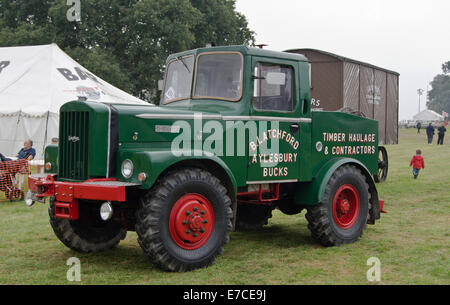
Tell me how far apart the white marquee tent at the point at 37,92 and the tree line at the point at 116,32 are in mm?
10353

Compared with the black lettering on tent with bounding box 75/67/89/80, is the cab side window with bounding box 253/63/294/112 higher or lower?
lower

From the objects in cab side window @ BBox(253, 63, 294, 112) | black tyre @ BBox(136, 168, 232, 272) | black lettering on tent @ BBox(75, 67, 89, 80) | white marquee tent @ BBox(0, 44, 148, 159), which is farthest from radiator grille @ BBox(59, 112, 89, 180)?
black lettering on tent @ BBox(75, 67, 89, 80)

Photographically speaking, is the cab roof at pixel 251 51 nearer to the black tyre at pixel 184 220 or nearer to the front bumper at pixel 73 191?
the black tyre at pixel 184 220

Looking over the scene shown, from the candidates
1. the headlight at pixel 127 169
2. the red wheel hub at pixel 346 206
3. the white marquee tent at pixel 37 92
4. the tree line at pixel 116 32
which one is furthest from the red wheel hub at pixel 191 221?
the tree line at pixel 116 32

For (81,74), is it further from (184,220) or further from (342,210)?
(184,220)

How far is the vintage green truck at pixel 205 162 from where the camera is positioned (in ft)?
18.3

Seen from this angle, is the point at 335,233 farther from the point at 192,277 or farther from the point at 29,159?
the point at 29,159

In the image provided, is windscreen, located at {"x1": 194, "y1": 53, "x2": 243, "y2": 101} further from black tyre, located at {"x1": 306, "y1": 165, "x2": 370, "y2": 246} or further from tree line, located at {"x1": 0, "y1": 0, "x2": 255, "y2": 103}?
tree line, located at {"x1": 0, "y1": 0, "x2": 255, "y2": 103}

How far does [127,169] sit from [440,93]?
141735 millimetres

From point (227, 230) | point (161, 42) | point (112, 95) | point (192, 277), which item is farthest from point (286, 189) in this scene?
point (161, 42)

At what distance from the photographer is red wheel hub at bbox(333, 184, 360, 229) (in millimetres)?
7258

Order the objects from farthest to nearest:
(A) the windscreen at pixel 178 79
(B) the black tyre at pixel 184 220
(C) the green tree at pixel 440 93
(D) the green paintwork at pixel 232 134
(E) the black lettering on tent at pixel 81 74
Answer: (C) the green tree at pixel 440 93
(E) the black lettering on tent at pixel 81 74
(A) the windscreen at pixel 178 79
(D) the green paintwork at pixel 232 134
(B) the black tyre at pixel 184 220

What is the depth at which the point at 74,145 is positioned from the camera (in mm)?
5930

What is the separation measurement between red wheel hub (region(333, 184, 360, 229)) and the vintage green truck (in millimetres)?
15
